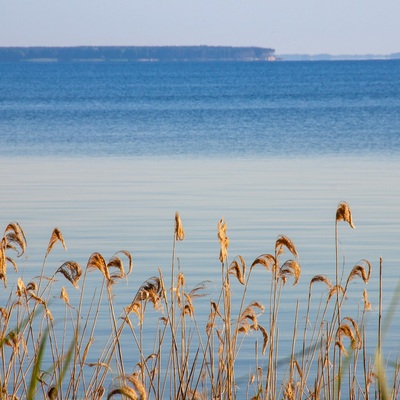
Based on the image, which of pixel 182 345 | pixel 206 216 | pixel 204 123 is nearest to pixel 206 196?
pixel 206 216

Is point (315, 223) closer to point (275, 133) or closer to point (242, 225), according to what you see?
point (242, 225)

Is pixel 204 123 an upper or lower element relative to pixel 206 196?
upper

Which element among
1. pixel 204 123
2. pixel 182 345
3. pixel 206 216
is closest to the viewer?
pixel 182 345

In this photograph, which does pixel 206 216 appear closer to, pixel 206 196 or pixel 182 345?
pixel 206 196

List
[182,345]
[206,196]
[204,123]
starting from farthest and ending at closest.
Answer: [204,123], [206,196], [182,345]

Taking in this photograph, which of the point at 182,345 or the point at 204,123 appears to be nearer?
the point at 182,345

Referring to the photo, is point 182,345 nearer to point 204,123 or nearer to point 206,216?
point 206,216

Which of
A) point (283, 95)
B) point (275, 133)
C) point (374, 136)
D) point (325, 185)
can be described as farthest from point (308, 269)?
point (283, 95)

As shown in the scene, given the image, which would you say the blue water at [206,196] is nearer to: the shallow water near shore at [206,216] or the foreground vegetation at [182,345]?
the shallow water near shore at [206,216]

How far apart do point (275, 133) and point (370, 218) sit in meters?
24.6

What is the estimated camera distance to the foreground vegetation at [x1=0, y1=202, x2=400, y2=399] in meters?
4.54

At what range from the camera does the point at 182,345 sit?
5070 mm

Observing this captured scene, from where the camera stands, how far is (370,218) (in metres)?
13.7

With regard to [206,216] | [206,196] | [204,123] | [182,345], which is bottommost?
[182,345]
